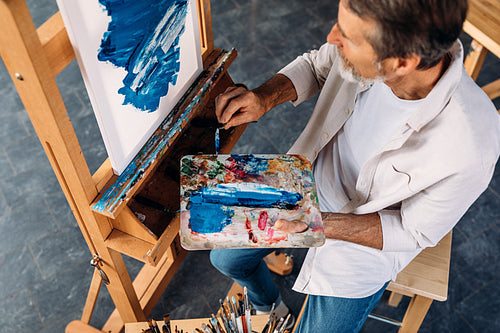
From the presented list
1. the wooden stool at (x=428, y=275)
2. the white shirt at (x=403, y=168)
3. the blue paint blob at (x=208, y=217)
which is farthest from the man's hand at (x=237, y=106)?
the wooden stool at (x=428, y=275)

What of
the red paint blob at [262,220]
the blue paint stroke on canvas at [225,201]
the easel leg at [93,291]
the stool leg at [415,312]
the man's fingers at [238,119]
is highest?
the man's fingers at [238,119]

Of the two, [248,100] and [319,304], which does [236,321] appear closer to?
[319,304]

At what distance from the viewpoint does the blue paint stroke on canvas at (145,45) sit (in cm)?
107

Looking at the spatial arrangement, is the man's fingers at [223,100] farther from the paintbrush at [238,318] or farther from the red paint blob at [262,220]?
the paintbrush at [238,318]

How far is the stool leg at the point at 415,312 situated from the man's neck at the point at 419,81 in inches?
33.5

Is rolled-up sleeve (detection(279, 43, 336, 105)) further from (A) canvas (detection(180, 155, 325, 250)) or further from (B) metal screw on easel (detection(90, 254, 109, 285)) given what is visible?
(B) metal screw on easel (detection(90, 254, 109, 285))

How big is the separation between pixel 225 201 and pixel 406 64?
60 centimetres

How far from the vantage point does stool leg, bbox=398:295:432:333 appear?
5.95 feet

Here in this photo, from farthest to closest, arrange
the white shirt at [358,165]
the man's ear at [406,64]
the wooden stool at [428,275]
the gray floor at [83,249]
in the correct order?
1. the gray floor at [83,249]
2. the wooden stool at [428,275]
3. the white shirt at [358,165]
4. the man's ear at [406,64]

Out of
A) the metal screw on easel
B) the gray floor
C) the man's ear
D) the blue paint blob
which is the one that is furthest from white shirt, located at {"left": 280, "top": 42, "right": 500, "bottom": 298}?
the gray floor

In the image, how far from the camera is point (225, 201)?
1320 mm

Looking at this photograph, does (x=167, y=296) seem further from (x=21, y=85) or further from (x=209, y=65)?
(x=21, y=85)

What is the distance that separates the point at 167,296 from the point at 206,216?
1.21 m

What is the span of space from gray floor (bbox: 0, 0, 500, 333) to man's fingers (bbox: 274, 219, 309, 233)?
1181mm
